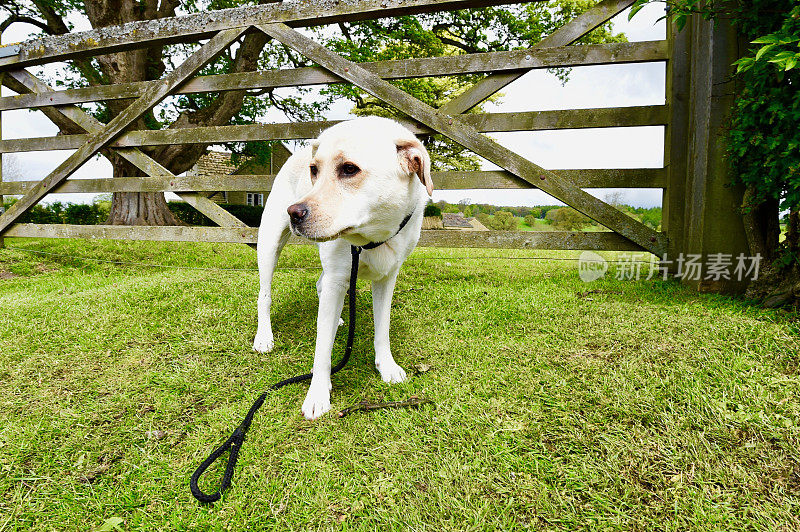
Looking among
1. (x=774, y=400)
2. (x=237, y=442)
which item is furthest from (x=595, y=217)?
(x=237, y=442)

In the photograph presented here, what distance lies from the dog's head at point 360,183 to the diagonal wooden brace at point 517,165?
2.06 meters

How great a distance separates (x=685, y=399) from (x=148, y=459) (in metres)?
2.21

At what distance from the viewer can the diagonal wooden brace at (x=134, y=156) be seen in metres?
4.46

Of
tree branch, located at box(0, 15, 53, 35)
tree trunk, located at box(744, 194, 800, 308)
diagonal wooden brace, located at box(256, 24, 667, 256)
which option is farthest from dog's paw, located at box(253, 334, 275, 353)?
tree branch, located at box(0, 15, 53, 35)

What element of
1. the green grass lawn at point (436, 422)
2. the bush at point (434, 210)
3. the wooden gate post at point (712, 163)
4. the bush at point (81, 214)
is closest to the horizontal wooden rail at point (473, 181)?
the wooden gate post at point (712, 163)

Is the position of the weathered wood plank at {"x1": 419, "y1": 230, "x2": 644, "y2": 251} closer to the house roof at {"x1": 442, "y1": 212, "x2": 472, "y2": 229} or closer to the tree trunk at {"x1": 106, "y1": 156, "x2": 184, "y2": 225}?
the house roof at {"x1": 442, "y1": 212, "x2": 472, "y2": 229}

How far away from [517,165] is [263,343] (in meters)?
2.61

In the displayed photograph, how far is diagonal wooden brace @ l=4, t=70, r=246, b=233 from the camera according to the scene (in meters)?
4.46

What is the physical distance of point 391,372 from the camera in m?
2.09

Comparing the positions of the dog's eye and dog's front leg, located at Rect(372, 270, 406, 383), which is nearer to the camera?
the dog's eye

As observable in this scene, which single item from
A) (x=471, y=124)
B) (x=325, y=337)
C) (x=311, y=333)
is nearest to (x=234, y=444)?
(x=325, y=337)

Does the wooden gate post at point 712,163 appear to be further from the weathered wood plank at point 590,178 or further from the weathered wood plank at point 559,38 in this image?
the weathered wood plank at point 559,38

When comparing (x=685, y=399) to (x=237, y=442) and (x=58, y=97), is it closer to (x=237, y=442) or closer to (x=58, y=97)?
(x=237, y=442)

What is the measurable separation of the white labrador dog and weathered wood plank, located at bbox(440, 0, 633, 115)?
2.07 m
